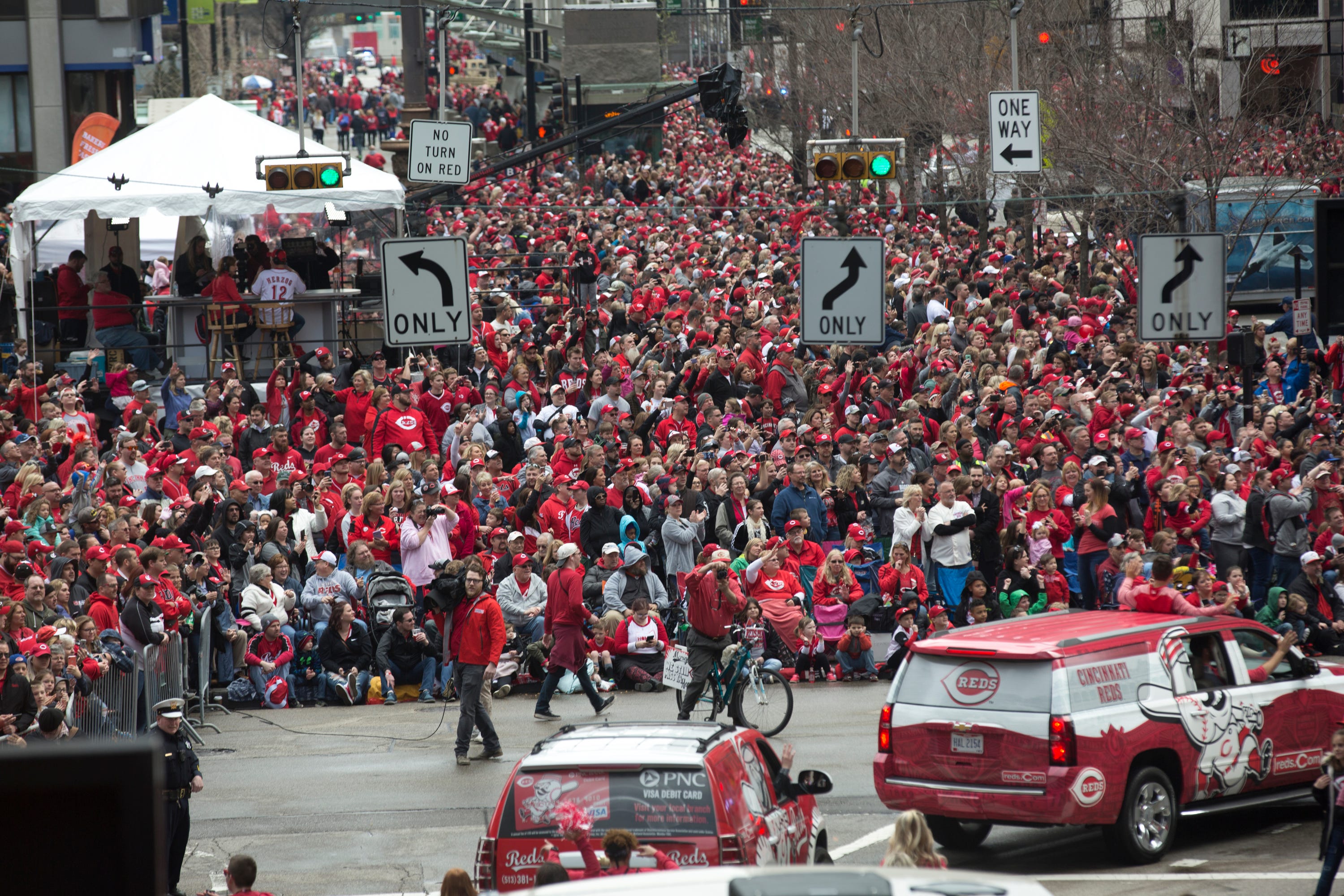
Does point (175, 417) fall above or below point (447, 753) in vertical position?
above

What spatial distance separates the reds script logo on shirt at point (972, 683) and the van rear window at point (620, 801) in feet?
10.0

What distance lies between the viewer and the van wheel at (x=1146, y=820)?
1022 cm

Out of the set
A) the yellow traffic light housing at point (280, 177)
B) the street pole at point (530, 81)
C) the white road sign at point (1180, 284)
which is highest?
the street pole at point (530, 81)

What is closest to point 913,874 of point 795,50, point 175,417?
point 175,417

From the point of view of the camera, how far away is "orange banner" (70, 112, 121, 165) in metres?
33.2

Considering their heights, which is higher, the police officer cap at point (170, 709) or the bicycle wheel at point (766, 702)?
the police officer cap at point (170, 709)

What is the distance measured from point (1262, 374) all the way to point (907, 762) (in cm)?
1536

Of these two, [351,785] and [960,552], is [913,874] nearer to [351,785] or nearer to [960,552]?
[351,785]

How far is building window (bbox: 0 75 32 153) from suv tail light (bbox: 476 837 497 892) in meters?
38.7

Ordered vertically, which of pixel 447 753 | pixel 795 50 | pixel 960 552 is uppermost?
pixel 795 50

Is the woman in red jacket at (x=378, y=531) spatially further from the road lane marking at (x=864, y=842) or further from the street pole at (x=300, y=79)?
the road lane marking at (x=864, y=842)

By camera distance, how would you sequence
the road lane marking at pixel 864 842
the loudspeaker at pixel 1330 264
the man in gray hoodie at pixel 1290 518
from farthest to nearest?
the man in gray hoodie at pixel 1290 518 → the loudspeaker at pixel 1330 264 → the road lane marking at pixel 864 842

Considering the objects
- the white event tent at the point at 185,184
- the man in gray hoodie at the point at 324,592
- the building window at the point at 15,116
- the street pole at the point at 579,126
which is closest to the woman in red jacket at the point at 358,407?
the white event tent at the point at 185,184

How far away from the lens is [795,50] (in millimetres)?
53375
